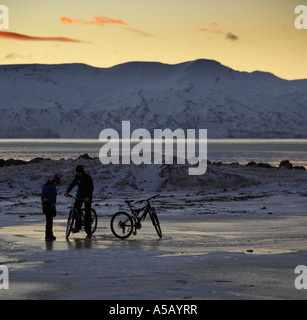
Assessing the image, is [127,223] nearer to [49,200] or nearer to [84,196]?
[84,196]

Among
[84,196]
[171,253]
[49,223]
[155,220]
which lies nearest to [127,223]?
[155,220]

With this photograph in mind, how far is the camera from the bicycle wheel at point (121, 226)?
700 inches

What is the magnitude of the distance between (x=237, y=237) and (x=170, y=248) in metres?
2.92

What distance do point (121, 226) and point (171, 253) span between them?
10.9 feet

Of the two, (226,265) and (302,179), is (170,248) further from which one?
(302,179)

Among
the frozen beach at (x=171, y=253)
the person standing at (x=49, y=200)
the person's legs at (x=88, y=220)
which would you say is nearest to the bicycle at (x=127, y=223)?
the frozen beach at (x=171, y=253)

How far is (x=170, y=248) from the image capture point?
1562 cm

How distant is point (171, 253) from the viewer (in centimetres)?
1477

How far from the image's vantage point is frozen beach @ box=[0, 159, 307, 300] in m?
10.7

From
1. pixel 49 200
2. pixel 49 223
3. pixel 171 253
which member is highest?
pixel 49 200
